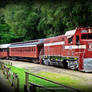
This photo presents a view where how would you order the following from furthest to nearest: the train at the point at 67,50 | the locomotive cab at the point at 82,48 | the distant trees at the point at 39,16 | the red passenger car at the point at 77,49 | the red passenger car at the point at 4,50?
1. the red passenger car at the point at 4,50
2. the train at the point at 67,50
3. the red passenger car at the point at 77,49
4. the locomotive cab at the point at 82,48
5. the distant trees at the point at 39,16

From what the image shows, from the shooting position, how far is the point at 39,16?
12.7 meters

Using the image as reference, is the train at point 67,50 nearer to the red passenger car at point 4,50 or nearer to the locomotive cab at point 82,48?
the locomotive cab at point 82,48

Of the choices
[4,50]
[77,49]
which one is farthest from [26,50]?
[77,49]

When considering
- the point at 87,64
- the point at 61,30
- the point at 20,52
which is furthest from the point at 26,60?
the point at 87,64

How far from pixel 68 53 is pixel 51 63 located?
3874 mm

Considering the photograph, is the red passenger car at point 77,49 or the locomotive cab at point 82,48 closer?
the locomotive cab at point 82,48

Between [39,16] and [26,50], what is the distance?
10.9 m

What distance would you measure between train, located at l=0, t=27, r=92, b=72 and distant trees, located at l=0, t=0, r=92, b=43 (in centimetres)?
126

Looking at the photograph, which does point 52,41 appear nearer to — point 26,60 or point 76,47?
point 76,47

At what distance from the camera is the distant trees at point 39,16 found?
97.5 inches

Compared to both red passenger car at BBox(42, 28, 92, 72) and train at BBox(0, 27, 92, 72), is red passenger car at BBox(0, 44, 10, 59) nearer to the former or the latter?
Answer: train at BBox(0, 27, 92, 72)

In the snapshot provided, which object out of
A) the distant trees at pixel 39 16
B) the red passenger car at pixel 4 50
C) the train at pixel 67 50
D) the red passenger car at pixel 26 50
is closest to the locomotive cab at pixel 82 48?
the train at pixel 67 50

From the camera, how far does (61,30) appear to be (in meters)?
22.4

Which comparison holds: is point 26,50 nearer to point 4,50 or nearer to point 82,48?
point 4,50
